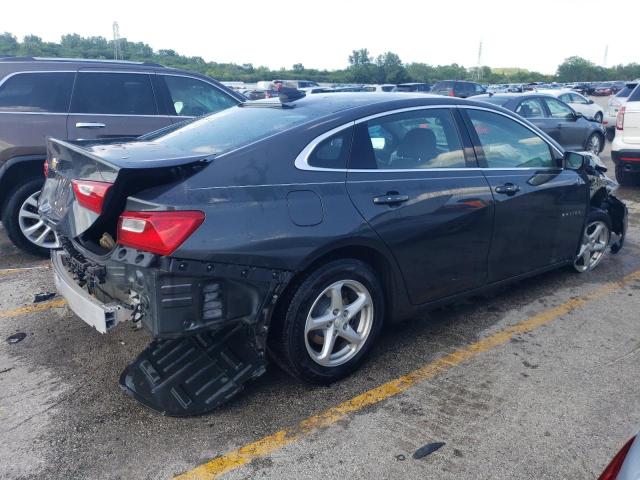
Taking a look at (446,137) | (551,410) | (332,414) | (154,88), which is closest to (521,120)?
(446,137)

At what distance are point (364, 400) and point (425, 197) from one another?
4.31ft

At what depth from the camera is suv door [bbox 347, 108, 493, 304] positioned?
11.4 ft

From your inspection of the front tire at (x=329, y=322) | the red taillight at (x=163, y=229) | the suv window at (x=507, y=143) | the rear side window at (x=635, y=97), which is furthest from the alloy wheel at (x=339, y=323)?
the rear side window at (x=635, y=97)

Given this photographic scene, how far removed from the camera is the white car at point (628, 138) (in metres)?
8.94

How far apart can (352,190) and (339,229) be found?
0.91 ft

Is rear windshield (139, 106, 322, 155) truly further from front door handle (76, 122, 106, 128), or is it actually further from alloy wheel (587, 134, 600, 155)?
alloy wheel (587, 134, 600, 155)

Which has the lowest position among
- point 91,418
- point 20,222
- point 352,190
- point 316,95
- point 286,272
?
point 91,418

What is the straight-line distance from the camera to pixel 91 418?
3.11 meters

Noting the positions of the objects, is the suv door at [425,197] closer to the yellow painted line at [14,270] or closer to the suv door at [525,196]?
the suv door at [525,196]

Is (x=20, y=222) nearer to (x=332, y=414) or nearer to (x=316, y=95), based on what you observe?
(x=316, y=95)

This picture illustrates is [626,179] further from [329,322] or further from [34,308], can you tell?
[34,308]

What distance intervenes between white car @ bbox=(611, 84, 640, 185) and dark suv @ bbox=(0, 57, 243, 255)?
6858 millimetres

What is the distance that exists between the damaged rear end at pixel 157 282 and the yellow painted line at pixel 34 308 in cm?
125

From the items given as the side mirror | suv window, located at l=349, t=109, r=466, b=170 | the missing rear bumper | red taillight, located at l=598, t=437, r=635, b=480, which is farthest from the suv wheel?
red taillight, located at l=598, t=437, r=635, b=480
